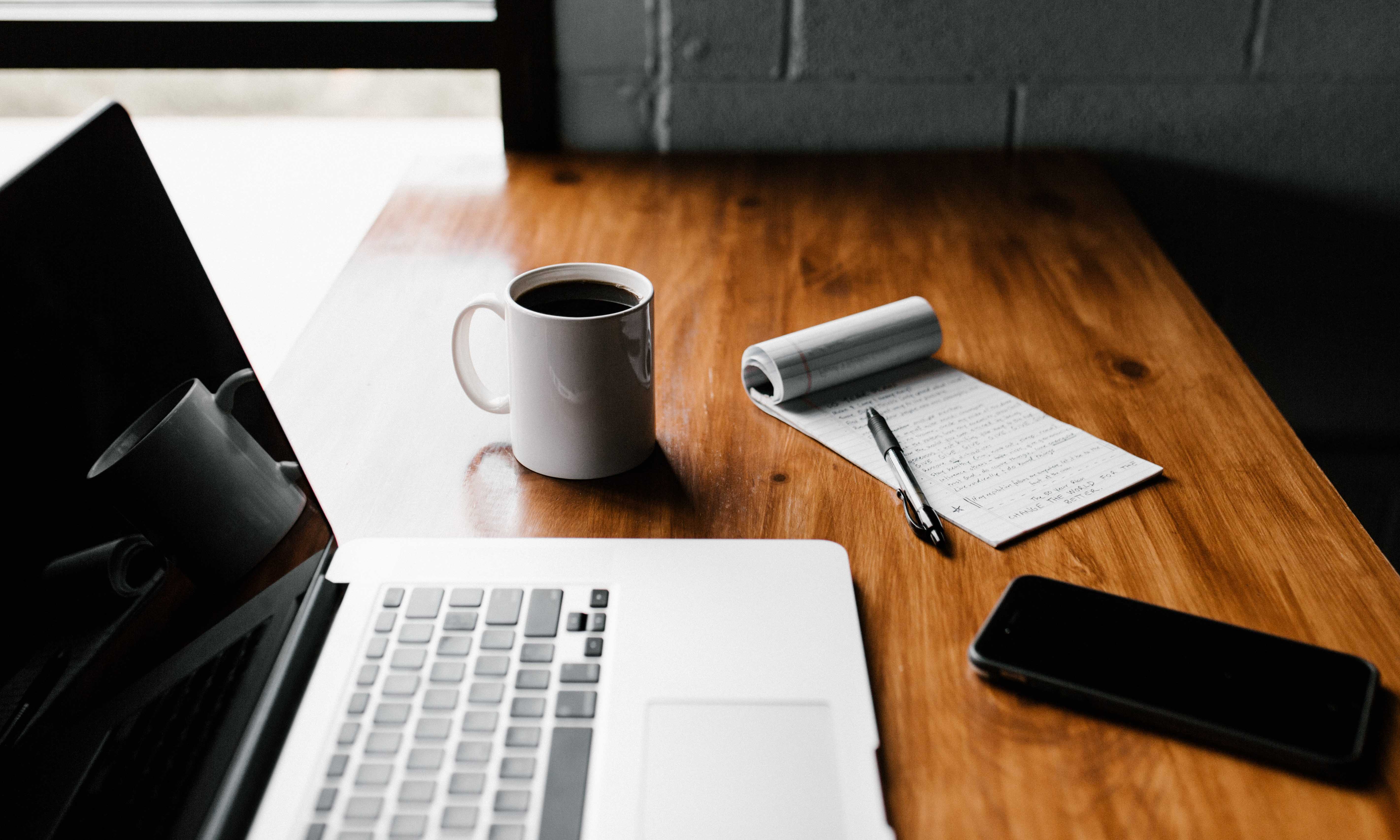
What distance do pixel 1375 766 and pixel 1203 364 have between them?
440mm

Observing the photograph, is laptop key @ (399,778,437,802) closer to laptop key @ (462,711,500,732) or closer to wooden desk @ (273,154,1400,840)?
laptop key @ (462,711,500,732)

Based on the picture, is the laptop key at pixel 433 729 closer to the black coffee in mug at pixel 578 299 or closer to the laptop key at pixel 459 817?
the laptop key at pixel 459 817

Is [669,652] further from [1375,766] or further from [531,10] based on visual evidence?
[531,10]

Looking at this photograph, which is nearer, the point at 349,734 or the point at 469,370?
the point at 349,734

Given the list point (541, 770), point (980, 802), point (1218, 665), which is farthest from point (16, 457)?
point (1218, 665)

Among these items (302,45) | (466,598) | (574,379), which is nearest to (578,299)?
(574,379)

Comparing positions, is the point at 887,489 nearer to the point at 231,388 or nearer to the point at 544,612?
the point at 544,612

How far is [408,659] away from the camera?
515mm

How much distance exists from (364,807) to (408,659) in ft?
0.29

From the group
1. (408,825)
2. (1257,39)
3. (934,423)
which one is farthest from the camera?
(1257,39)

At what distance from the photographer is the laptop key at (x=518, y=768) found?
0.45 meters

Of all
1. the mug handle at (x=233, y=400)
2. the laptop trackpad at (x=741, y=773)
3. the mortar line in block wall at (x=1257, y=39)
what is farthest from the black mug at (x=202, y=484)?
the mortar line in block wall at (x=1257, y=39)

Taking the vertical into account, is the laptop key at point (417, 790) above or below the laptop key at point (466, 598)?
above

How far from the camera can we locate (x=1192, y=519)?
2.14 ft
